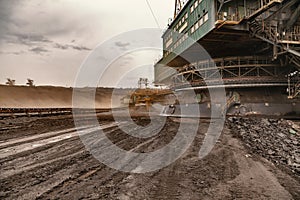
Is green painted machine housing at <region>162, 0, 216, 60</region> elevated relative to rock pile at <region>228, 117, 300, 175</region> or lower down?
elevated

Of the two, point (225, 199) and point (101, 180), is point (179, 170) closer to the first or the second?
point (225, 199)

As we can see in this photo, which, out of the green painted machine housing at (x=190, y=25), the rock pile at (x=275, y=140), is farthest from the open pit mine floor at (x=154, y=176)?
the green painted machine housing at (x=190, y=25)

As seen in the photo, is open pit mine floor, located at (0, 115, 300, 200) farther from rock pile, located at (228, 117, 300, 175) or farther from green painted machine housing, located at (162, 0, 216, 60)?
green painted machine housing, located at (162, 0, 216, 60)

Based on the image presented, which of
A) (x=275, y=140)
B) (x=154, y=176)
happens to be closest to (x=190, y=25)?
(x=275, y=140)

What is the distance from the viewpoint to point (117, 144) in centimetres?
909

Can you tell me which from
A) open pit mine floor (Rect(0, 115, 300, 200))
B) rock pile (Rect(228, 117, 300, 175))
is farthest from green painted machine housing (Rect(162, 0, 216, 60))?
open pit mine floor (Rect(0, 115, 300, 200))

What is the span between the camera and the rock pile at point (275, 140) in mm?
7486

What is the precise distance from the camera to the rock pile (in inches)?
295

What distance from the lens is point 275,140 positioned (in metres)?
10.6

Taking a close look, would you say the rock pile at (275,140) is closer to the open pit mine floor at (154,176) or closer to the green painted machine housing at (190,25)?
the open pit mine floor at (154,176)

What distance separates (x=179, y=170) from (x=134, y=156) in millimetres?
1952

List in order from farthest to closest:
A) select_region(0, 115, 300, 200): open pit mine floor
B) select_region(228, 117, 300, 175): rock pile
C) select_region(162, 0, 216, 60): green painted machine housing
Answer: select_region(162, 0, 216, 60): green painted machine housing
select_region(228, 117, 300, 175): rock pile
select_region(0, 115, 300, 200): open pit mine floor

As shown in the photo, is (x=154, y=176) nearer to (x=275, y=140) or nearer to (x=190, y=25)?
(x=275, y=140)

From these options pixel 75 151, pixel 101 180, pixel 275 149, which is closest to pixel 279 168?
pixel 275 149
